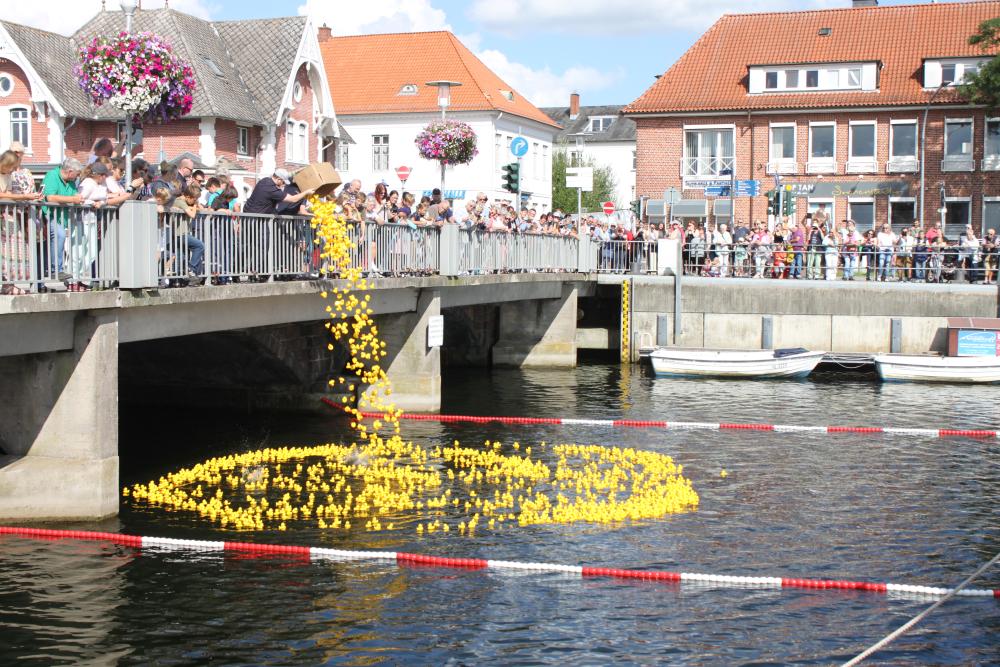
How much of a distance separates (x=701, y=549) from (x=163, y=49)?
9.19m

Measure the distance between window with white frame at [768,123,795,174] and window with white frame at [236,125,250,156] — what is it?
2089 cm

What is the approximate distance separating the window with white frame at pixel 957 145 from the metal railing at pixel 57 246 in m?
43.0

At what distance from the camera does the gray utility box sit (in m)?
14.6

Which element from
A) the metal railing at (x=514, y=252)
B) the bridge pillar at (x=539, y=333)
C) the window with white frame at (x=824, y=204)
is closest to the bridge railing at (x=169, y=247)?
the metal railing at (x=514, y=252)

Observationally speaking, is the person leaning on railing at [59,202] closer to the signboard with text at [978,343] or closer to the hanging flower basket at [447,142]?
the hanging flower basket at [447,142]

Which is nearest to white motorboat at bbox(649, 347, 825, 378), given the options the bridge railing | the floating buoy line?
the bridge railing

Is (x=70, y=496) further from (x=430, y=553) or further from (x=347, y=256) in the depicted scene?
(x=347, y=256)

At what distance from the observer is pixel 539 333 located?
35156 mm

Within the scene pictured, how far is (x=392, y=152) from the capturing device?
67.3 m

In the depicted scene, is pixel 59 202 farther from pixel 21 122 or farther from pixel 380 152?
pixel 380 152

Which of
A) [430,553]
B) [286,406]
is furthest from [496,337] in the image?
[430,553]

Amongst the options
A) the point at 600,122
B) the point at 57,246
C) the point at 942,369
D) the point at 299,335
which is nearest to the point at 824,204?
the point at 942,369

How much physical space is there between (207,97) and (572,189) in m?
43.6

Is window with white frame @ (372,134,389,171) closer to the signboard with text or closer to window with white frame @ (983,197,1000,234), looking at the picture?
window with white frame @ (983,197,1000,234)
